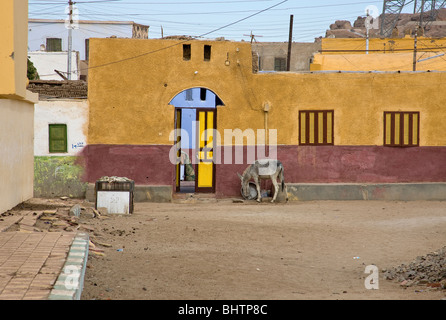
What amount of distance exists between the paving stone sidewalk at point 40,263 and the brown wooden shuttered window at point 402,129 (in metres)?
12.7

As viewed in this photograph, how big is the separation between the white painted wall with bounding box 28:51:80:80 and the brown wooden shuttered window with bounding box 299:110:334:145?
27744 millimetres

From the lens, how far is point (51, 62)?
45.7 m

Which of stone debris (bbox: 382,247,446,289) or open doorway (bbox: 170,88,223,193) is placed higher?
open doorway (bbox: 170,88,223,193)

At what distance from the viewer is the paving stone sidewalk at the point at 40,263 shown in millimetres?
6438

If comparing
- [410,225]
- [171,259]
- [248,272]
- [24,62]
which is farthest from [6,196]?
[410,225]

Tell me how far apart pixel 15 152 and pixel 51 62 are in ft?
106

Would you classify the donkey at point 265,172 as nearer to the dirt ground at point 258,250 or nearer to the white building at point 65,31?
the dirt ground at point 258,250

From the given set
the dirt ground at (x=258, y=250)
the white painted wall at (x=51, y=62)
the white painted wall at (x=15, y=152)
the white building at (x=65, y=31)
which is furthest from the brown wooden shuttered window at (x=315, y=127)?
the white building at (x=65, y=31)

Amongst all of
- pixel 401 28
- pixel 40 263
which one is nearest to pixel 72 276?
pixel 40 263

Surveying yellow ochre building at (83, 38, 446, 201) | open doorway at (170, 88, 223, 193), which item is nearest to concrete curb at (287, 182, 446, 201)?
yellow ochre building at (83, 38, 446, 201)

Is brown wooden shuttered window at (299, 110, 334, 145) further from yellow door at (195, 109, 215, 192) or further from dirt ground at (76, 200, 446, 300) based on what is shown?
yellow door at (195, 109, 215, 192)

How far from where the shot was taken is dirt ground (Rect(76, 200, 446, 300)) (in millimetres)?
8133
